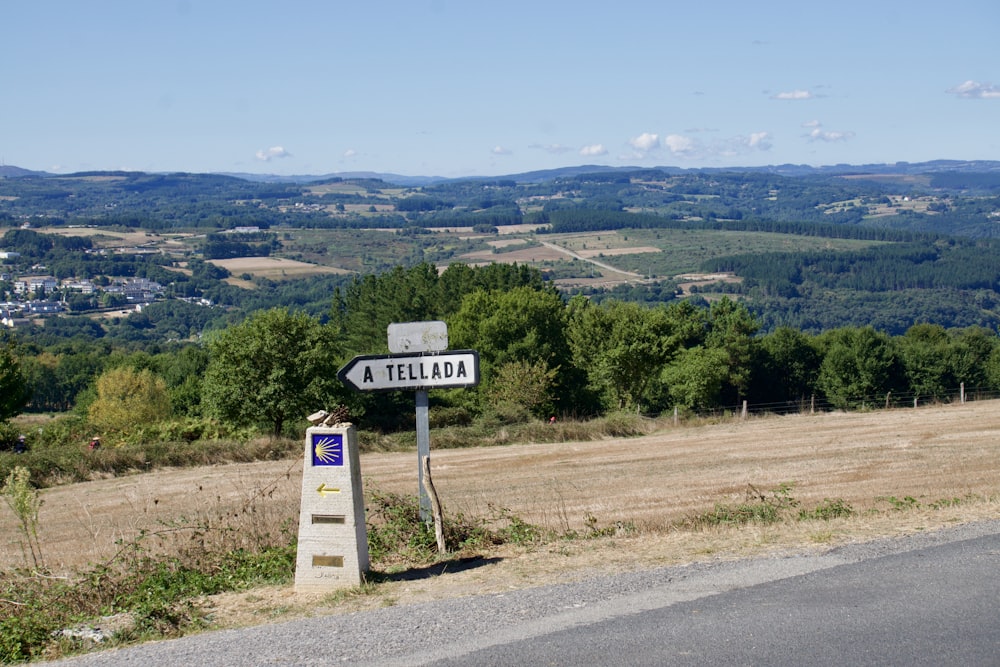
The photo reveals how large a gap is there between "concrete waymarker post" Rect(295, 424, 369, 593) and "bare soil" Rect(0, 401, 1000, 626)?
10.8 inches

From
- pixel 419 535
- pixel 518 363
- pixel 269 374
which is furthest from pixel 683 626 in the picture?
pixel 518 363

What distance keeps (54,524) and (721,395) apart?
62.8 m

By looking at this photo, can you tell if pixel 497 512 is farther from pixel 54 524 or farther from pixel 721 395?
pixel 721 395

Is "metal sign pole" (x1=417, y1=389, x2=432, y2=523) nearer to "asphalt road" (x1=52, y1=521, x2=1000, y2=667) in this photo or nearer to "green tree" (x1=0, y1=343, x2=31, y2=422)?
"asphalt road" (x1=52, y1=521, x2=1000, y2=667)

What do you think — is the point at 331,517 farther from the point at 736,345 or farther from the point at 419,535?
the point at 736,345

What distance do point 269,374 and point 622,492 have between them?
23481 millimetres

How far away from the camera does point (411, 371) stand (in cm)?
952

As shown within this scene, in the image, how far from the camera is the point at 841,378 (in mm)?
74875

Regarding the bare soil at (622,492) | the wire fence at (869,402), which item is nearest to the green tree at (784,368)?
the wire fence at (869,402)

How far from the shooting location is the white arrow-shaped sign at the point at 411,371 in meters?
9.48

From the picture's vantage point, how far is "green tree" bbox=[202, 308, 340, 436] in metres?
38.4

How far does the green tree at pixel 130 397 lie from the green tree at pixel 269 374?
62.3 ft

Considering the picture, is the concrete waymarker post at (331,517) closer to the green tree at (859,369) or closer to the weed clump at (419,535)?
the weed clump at (419,535)

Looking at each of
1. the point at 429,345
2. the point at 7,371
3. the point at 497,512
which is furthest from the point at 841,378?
the point at 429,345
